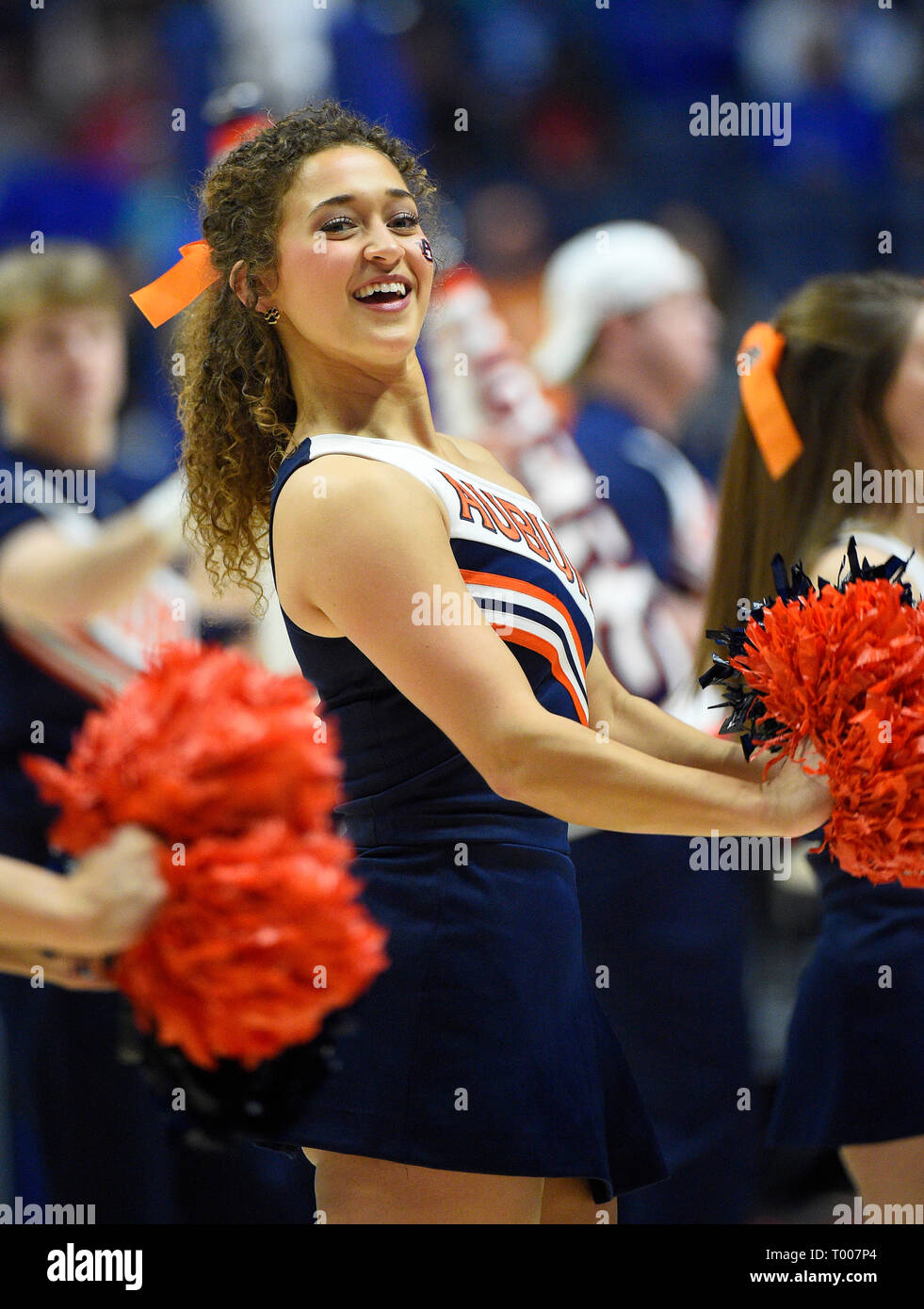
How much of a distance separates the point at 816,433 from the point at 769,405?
4.3 inches

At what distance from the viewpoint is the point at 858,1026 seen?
2320mm

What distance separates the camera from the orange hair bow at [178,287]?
6.84 ft

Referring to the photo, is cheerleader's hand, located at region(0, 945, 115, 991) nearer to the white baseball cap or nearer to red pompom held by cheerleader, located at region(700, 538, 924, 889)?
red pompom held by cheerleader, located at region(700, 538, 924, 889)

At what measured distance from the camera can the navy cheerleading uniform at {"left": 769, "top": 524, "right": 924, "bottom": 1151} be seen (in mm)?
2271

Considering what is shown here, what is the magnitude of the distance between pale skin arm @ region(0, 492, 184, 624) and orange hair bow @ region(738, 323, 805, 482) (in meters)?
1.10

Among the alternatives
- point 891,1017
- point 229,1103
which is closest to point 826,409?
point 891,1017

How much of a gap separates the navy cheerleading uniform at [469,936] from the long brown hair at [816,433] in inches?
34.3

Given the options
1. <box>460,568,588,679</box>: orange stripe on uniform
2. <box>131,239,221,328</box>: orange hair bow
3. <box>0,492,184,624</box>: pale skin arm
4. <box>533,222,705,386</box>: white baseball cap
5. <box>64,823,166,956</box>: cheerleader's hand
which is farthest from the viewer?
<box>533,222,705,386</box>: white baseball cap

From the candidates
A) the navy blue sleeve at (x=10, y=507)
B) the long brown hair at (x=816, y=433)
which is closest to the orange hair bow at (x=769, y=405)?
the long brown hair at (x=816, y=433)

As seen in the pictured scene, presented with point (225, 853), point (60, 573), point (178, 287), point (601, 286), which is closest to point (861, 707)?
point (225, 853)

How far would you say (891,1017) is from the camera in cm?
230

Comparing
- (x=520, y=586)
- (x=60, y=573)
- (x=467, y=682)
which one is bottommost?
(x=467, y=682)

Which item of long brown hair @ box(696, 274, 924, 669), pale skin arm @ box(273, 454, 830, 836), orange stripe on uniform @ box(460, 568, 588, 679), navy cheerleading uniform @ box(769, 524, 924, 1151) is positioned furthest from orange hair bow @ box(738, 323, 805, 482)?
pale skin arm @ box(273, 454, 830, 836)

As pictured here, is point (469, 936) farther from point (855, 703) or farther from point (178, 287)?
point (178, 287)
